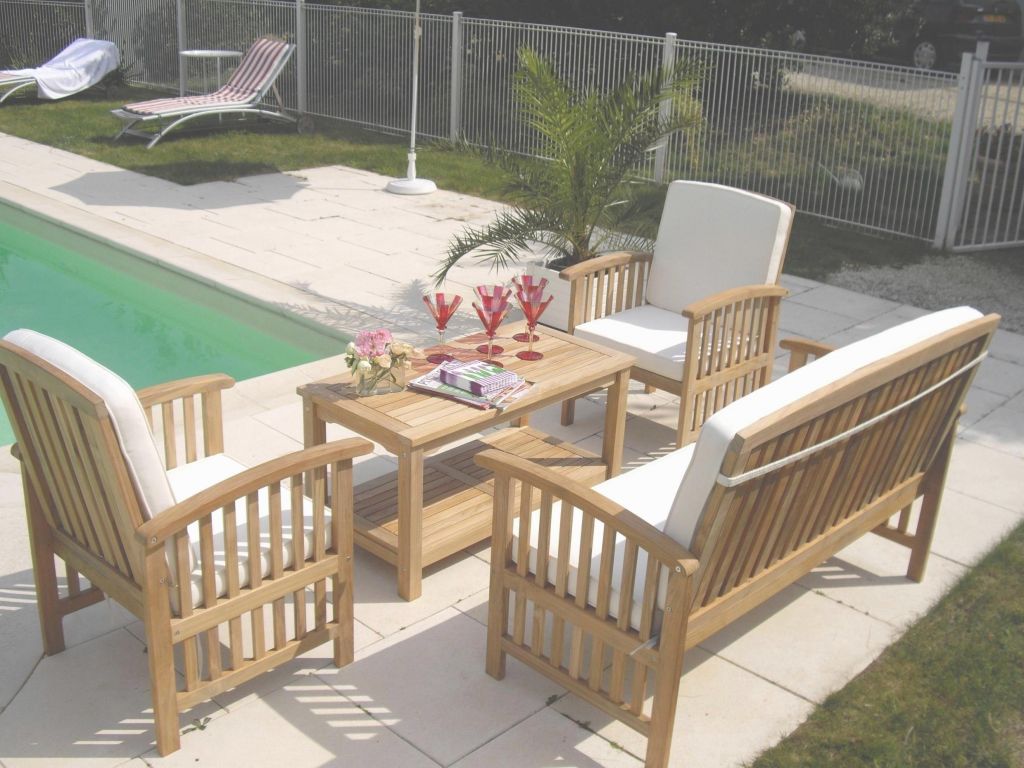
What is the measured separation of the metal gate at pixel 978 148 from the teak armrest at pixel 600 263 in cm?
431

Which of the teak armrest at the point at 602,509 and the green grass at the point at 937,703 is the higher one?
the teak armrest at the point at 602,509

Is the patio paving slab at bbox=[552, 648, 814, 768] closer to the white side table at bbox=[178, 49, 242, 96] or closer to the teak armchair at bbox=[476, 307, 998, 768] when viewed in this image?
the teak armchair at bbox=[476, 307, 998, 768]

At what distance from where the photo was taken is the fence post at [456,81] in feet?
40.4

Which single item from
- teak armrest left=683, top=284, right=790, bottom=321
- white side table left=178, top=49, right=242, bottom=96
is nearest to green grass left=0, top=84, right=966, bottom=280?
white side table left=178, top=49, right=242, bottom=96

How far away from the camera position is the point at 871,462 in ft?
12.1

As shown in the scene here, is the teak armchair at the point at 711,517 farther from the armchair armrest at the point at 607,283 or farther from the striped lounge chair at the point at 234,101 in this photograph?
the striped lounge chair at the point at 234,101

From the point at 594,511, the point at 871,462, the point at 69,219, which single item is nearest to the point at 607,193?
the point at 871,462

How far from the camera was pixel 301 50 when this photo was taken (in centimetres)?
1405

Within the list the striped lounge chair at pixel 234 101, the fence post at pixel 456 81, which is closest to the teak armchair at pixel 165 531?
the striped lounge chair at pixel 234 101

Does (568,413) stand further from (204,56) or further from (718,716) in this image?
(204,56)

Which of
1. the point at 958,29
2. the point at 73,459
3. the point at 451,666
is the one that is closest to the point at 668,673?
the point at 451,666

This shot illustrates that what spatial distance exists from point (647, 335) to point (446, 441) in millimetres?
1707

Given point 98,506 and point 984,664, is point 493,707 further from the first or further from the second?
point 984,664

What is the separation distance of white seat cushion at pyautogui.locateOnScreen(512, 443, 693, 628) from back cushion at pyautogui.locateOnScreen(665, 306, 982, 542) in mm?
96
